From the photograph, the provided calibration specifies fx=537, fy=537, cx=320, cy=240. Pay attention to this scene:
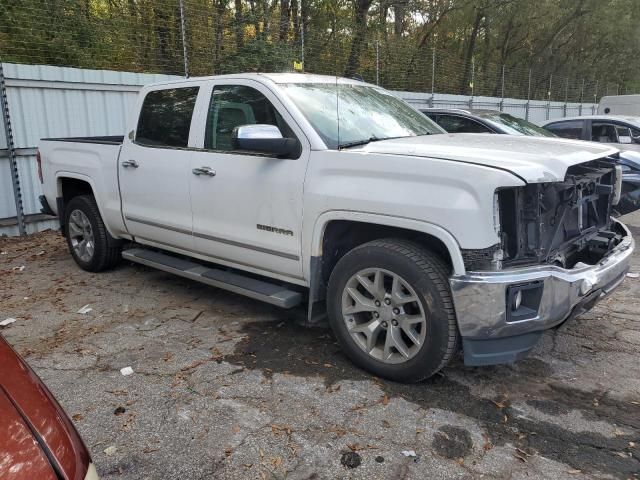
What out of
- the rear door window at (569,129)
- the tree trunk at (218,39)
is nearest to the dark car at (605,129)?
the rear door window at (569,129)

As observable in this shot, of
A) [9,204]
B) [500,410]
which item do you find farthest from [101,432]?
[9,204]

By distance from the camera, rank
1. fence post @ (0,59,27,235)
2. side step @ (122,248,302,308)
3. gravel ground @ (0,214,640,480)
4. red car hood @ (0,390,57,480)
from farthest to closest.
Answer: fence post @ (0,59,27,235) → side step @ (122,248,302,308) → gravel ground @ (0,214,640,480) → red car hood @ (0,390,57,480)

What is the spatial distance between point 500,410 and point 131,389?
227 cm

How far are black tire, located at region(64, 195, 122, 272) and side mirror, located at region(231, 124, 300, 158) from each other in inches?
107

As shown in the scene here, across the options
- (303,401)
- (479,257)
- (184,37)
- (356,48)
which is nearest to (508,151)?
(479,257)

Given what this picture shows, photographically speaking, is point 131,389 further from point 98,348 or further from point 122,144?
point 122,144

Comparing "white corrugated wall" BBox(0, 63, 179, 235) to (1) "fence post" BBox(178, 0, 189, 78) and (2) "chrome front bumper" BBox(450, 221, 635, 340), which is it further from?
(2) "chrome front bumper" BBox(450, 221, 635, 340)

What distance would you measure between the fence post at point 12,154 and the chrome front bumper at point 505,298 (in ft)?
22.5

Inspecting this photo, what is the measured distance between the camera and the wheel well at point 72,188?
593cm

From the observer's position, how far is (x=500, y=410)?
10.3 ft

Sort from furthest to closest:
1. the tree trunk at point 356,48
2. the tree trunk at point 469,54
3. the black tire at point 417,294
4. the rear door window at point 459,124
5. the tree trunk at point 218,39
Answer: the tree trunk at point 469,54, the tree trunk at point 356,48, the tree trunk at point 218,39, the rear door window at point 459,124, the black tire at point 417,294

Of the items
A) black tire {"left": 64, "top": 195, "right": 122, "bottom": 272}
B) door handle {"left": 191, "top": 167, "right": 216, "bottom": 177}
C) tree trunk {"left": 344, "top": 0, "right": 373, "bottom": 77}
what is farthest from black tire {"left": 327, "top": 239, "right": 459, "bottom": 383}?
tree trunk {"left": 344, "top": 0, "right": 373, "bottom": 77}

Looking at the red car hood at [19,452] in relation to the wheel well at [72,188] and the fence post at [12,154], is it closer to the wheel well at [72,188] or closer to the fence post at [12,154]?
Result: the wheel well at [72,188]

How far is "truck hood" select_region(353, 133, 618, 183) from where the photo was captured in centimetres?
292
